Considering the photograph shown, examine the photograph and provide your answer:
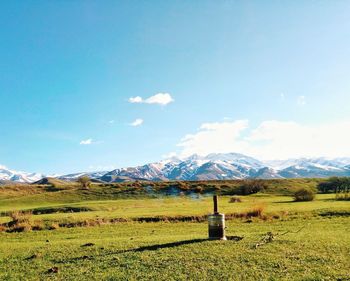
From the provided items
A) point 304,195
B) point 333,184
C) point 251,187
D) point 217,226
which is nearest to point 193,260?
point 217,226

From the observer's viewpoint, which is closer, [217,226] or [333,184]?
[217,226]

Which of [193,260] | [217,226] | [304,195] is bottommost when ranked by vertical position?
[304,195]

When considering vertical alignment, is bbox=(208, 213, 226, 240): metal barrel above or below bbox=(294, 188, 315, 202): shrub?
above

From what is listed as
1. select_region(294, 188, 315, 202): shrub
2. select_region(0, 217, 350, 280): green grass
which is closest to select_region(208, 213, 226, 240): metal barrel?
select_region(0, 217, 350, 280): green grass

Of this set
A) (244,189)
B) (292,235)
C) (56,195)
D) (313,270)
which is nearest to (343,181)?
(244,189)

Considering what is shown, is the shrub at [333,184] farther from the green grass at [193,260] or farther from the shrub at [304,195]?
the green grass at [193,260]

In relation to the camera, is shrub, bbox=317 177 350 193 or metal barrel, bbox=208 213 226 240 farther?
shrub, bbox=317 177 350 193

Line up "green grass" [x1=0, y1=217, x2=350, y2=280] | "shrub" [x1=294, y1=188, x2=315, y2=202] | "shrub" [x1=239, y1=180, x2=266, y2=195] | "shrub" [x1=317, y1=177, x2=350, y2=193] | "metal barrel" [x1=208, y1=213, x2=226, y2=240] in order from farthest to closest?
"shrub" [x1=317, y1=177, x2=350, y2=193] → "shrub" [x1=239, y1=180, x2=266, y2=195] → "shrub" [x1=294, y1=188, x2=315, y2=202] → "metal barrel" [x1=208, y1=213, x2=226, y2=240] → "green grass" [x1=0, y1=217, x2=350, y2=280]

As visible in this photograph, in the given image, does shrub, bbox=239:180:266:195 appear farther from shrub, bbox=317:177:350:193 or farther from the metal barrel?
the metal barrel

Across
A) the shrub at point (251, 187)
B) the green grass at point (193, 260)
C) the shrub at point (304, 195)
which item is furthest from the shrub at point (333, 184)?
the green grass at point (193, 260)

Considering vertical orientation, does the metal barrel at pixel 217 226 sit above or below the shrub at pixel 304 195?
above

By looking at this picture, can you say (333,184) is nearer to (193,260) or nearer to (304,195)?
(304,195)

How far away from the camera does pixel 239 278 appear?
48.2 ft

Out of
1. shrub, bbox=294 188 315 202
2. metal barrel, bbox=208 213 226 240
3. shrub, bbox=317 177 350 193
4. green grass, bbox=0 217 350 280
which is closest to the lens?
green grass, bbox=0 217 350 280
